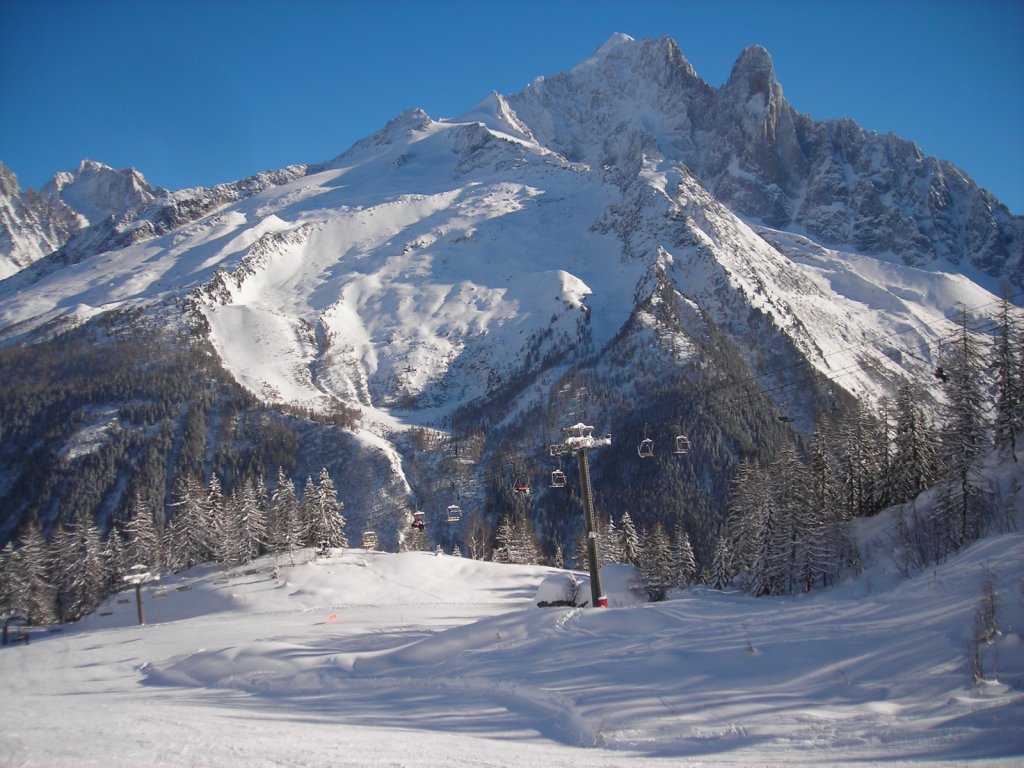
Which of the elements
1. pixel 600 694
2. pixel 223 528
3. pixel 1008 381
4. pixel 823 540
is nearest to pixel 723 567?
pixel 823 540

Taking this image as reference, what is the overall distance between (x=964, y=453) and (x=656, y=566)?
23794 mm

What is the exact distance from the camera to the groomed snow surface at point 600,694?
34.0ft

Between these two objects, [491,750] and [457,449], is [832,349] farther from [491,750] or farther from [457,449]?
[491,750]

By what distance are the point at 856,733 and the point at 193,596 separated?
59371 millimetres

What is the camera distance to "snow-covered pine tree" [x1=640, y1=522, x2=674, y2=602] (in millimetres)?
44575

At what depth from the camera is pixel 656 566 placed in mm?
52062

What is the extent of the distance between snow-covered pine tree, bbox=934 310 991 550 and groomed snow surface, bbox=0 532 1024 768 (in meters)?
11.4

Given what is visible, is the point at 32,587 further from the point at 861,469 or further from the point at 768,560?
the point at 861,469

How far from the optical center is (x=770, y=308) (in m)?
181

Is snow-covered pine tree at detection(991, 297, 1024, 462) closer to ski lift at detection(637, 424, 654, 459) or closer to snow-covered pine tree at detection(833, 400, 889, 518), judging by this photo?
snow-covered pine tree at detection(833, 400, 889, 518)

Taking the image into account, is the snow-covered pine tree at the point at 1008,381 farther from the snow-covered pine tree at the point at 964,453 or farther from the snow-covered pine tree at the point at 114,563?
the snow-covered pine tree at the point at 114,563

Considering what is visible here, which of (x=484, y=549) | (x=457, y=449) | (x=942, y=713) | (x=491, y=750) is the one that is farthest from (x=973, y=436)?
(x=457, y=449)

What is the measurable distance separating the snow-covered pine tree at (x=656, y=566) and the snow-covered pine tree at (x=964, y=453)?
1720 centimetres


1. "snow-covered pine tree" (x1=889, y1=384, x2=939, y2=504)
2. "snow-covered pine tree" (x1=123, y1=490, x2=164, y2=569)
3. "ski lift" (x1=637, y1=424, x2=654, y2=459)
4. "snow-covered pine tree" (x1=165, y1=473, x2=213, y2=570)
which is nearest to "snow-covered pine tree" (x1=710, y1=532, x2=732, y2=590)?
"snow-covered pine tree" (x1=889, y1=384, x2=939, y2=504)
